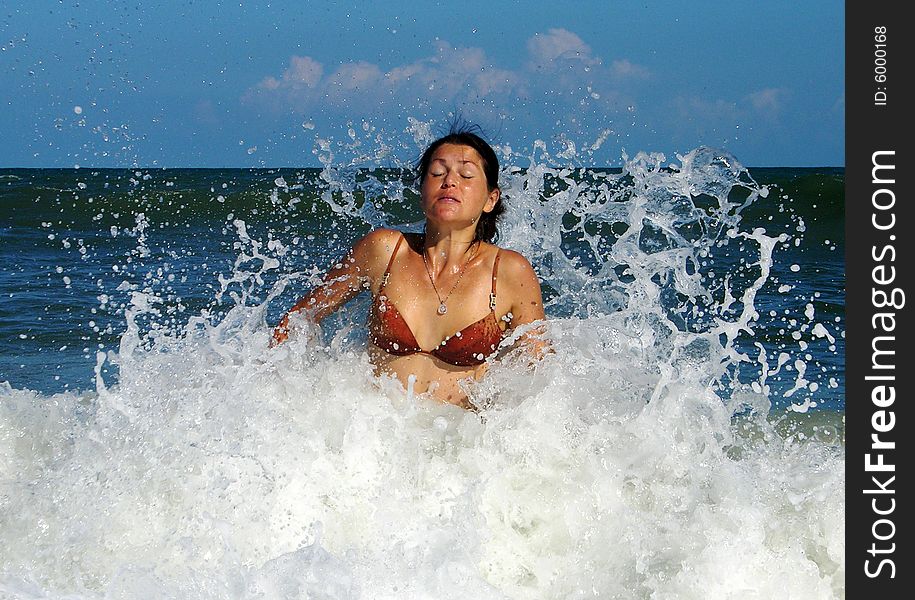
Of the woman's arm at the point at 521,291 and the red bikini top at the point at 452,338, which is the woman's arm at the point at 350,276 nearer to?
the red bikini top at the point at 452,338

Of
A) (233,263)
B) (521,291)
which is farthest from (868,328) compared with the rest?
(233,263)

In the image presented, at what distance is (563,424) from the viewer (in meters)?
4.12

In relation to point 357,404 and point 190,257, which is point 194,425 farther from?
point 190,257

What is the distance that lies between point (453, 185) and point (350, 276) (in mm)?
649

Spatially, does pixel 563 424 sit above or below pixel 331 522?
above

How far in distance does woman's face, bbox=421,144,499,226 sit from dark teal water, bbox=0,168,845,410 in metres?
0.59

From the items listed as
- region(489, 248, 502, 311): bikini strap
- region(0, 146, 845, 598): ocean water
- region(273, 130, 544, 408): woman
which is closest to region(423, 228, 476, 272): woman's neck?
region(273, 130, 544, 408): woman

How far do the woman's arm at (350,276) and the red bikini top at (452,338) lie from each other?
0.50 ft

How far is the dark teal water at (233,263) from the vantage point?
6.32m

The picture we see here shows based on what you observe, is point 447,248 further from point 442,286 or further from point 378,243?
point 378,243

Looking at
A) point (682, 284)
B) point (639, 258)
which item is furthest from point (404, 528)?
point (682, 284)

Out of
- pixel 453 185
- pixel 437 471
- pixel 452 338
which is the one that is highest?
pixel 453 185

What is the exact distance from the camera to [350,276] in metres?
4.60

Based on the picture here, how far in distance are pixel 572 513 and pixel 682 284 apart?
1.92 metres
